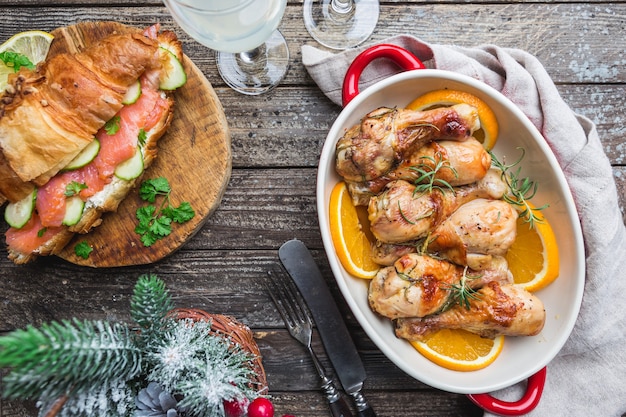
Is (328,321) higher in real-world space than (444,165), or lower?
lower

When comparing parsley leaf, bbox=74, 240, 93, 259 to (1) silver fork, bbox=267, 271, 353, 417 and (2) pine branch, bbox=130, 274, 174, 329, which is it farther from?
(1) silver fork, bbox=267, 271, 353, 417

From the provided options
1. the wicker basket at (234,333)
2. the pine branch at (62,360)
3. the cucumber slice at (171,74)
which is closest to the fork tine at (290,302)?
the wicker basket at (234,333)

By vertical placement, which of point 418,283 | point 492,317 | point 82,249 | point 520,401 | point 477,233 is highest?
point 477,233

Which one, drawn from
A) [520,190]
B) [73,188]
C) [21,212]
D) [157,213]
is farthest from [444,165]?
[21,212]

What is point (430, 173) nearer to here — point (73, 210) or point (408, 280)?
point (408, 280)

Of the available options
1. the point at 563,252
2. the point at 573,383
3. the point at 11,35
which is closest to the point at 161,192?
the point at 11,35

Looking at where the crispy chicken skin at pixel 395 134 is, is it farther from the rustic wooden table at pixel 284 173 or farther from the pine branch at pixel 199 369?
the pine branch at pixel 199 369

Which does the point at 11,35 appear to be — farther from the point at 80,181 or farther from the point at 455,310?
the point at 455,310
